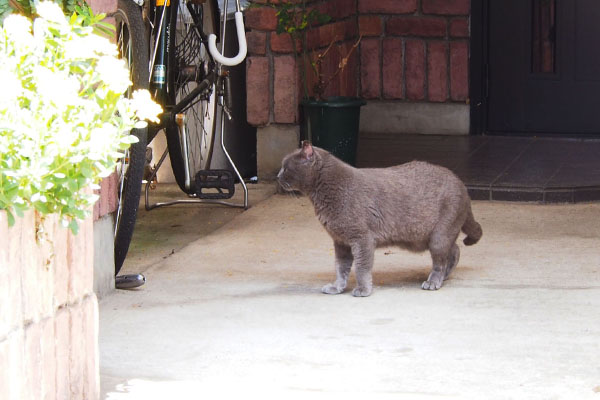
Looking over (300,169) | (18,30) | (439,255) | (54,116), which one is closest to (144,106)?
(54,116)

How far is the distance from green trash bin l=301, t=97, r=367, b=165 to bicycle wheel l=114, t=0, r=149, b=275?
2.80 metres

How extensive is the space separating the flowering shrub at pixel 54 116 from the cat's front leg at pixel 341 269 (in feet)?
7.21

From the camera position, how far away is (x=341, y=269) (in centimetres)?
529

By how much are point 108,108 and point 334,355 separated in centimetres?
157

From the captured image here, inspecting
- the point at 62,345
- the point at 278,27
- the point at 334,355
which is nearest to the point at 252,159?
the point at 278,27

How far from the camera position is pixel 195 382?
392 cm

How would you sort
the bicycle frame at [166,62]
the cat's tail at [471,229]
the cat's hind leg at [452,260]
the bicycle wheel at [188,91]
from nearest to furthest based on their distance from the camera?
the cat's hind leg at [452,260], the cat's tail at [471,229], the bicycle frame at [166,62], the bicycle wheel at [188,91]

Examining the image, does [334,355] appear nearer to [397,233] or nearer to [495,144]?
[397,233]

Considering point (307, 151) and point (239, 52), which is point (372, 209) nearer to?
point (307, 151)

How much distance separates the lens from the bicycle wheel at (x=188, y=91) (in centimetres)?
714

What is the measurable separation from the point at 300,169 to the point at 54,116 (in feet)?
7.57

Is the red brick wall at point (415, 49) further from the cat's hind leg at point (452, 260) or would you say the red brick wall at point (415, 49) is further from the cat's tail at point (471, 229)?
the cat's hind leg at point (452, 260)

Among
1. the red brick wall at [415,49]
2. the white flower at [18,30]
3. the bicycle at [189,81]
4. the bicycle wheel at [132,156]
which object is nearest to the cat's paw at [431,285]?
the bicycle wheel at [132,156]

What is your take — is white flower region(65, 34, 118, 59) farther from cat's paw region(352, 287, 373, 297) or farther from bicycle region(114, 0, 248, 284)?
bicycle region(114, 0, 248, 284)
